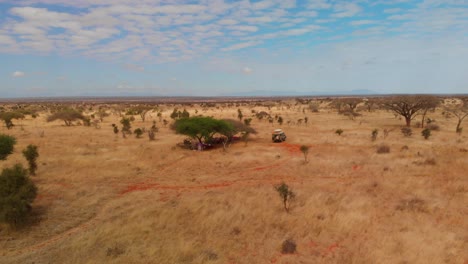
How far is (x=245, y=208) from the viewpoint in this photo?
1811cm

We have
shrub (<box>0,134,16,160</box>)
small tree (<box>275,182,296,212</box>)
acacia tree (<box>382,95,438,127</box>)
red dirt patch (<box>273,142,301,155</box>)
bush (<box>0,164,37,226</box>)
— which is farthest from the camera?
acacia tree (<box>382,95,438,127</box>)

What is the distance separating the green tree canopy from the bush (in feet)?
62.2

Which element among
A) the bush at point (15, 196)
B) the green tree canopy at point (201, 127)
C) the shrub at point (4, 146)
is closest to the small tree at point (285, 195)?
the bush at point (15, 196)

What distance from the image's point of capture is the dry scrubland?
13.6 m

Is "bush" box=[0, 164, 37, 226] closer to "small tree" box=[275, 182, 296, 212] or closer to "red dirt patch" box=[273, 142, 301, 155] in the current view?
"small tree" box=[275, 182, 296, 212]

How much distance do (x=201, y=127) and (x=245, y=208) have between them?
1950cm

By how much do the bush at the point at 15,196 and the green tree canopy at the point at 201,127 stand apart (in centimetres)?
1895

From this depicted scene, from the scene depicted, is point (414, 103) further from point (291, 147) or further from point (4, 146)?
point (4, 146)

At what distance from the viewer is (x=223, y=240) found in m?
14.7

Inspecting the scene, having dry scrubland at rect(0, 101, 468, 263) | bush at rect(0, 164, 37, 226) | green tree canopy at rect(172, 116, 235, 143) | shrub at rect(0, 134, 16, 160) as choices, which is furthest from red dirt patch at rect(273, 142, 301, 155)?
shrub at rect(0, 134, 16, 160)

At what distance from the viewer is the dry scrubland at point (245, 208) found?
13.6 m

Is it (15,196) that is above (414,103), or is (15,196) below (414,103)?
below

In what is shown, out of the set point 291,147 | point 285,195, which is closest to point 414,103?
point 291,147

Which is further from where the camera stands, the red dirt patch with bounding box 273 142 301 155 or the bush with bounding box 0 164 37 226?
the red dirt patch with bounding box 273 142 301 155
